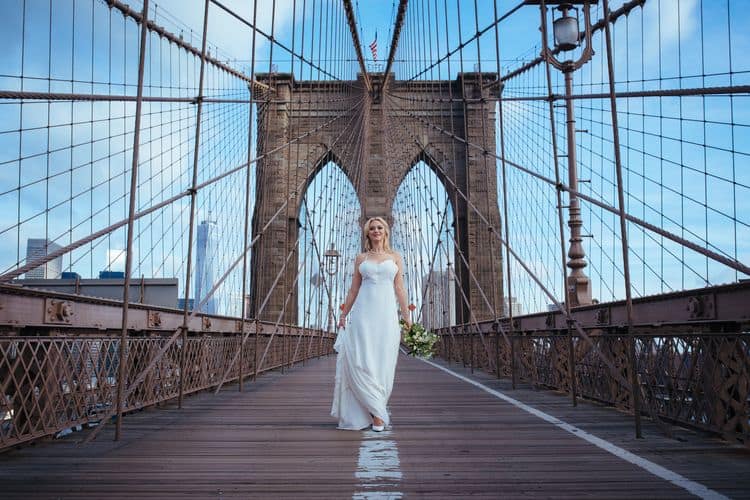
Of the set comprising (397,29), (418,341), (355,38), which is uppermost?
(397,29)

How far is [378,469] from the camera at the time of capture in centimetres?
264

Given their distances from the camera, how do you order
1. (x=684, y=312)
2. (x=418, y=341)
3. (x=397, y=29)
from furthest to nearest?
(x=397, y=29) < (x=418, y=341) < (x=684, y=312)

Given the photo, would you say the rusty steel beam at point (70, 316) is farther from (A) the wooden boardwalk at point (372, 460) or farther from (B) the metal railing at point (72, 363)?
(A) the wooden boardwalk at point (372, 460)

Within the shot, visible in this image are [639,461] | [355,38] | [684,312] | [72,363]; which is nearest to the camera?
[639,461]

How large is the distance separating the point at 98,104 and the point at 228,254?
18.7 ft

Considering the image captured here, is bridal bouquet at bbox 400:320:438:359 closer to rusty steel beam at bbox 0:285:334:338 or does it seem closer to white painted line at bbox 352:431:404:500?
white painted line at bbox 352:431:404:500

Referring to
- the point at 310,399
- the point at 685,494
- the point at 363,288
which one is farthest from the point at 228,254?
the point at 685,494

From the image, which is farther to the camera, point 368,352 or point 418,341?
point 418,341

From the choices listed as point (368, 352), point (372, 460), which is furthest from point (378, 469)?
point (368, 352)

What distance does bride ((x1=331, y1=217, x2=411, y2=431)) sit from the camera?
3.87m

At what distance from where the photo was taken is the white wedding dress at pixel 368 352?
152 inches

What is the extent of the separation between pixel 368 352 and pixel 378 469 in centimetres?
Answer: 135

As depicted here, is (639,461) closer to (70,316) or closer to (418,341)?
(418,341)

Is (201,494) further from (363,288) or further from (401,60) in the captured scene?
(401,60)
